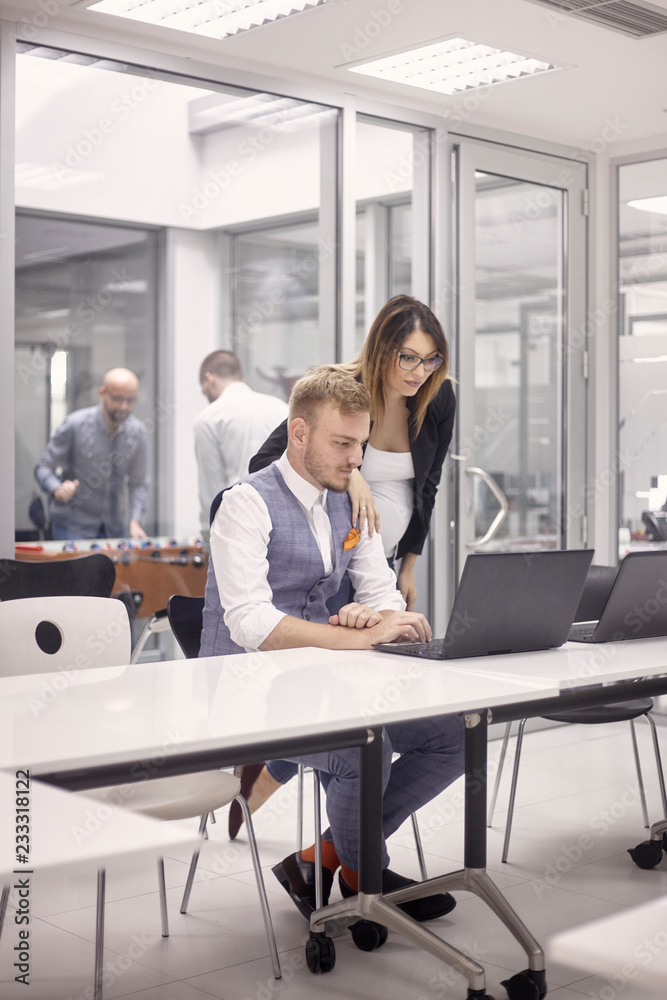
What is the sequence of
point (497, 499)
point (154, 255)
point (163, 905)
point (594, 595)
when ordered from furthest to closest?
point (154, 255)
point (497, 499)
point (594, 595)
point (163, 905)

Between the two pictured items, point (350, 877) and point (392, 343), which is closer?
point (350, 877)

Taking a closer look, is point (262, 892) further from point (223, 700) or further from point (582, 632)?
point (582, 632)

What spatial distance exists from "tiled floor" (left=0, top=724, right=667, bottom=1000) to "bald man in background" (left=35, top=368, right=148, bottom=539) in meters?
3.08

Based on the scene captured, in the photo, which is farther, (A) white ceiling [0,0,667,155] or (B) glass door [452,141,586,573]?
(B) glass door [452,141,586,573]

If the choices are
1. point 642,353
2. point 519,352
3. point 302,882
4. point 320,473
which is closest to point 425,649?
point 320,473

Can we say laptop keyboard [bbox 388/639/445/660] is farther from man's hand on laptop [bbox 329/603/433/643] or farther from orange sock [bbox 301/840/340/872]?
orange sock [bbox 301/840/340/872]

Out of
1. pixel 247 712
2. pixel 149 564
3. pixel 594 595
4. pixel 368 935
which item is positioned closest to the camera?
pixel 247 712

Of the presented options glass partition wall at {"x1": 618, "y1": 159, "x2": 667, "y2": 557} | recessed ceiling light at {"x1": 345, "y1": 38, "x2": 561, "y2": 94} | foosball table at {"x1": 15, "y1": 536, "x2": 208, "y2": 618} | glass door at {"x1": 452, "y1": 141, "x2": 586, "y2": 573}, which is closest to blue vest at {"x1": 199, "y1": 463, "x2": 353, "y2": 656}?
foosball table at {"x1": 15, "y1": 536, "x2": 208, "y2": 618}

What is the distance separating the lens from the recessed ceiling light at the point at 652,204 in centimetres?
537

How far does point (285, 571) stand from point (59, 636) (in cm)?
53

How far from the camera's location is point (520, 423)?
5324mm

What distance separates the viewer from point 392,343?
10.8ft

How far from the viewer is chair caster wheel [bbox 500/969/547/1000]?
90.1 inches

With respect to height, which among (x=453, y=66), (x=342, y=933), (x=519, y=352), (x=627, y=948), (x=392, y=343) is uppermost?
(x=453, y=66)
